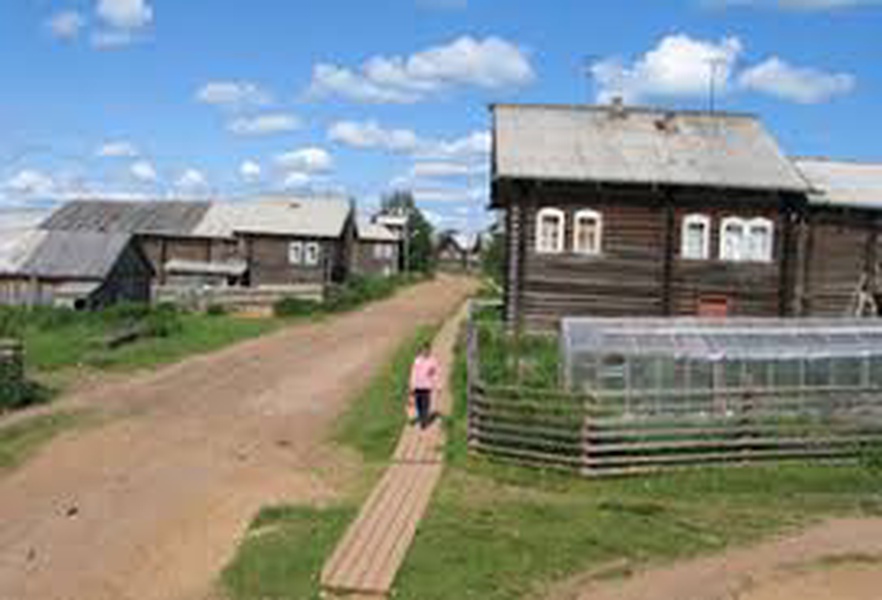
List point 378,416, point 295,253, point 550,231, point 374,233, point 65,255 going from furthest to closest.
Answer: point 374,233 < point 295,253 < point 65,255 < point 550,231 < point 378,416

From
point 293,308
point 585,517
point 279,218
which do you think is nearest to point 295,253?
point 279,218

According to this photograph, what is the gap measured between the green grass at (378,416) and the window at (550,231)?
517 cm

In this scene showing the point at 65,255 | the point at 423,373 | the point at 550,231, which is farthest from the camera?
the point at 65,255

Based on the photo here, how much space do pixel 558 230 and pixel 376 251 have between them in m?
59.9

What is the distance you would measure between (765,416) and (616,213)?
48.0 ft

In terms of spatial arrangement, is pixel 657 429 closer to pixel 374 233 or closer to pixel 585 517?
pixel 585 517

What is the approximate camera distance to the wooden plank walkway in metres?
11.2

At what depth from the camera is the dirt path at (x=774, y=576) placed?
11.5m

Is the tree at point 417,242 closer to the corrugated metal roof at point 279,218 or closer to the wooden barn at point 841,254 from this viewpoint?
the corrugated metal roof at point 279,218

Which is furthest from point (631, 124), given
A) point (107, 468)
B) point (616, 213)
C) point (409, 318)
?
point (107, 468)

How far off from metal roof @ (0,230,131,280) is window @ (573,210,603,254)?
23.8 metres

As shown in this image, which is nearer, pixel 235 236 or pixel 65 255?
pixel 65 255

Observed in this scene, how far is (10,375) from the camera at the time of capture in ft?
76.1

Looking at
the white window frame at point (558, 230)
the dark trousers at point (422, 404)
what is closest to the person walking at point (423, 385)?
the dark trousers at point (422, 404)
